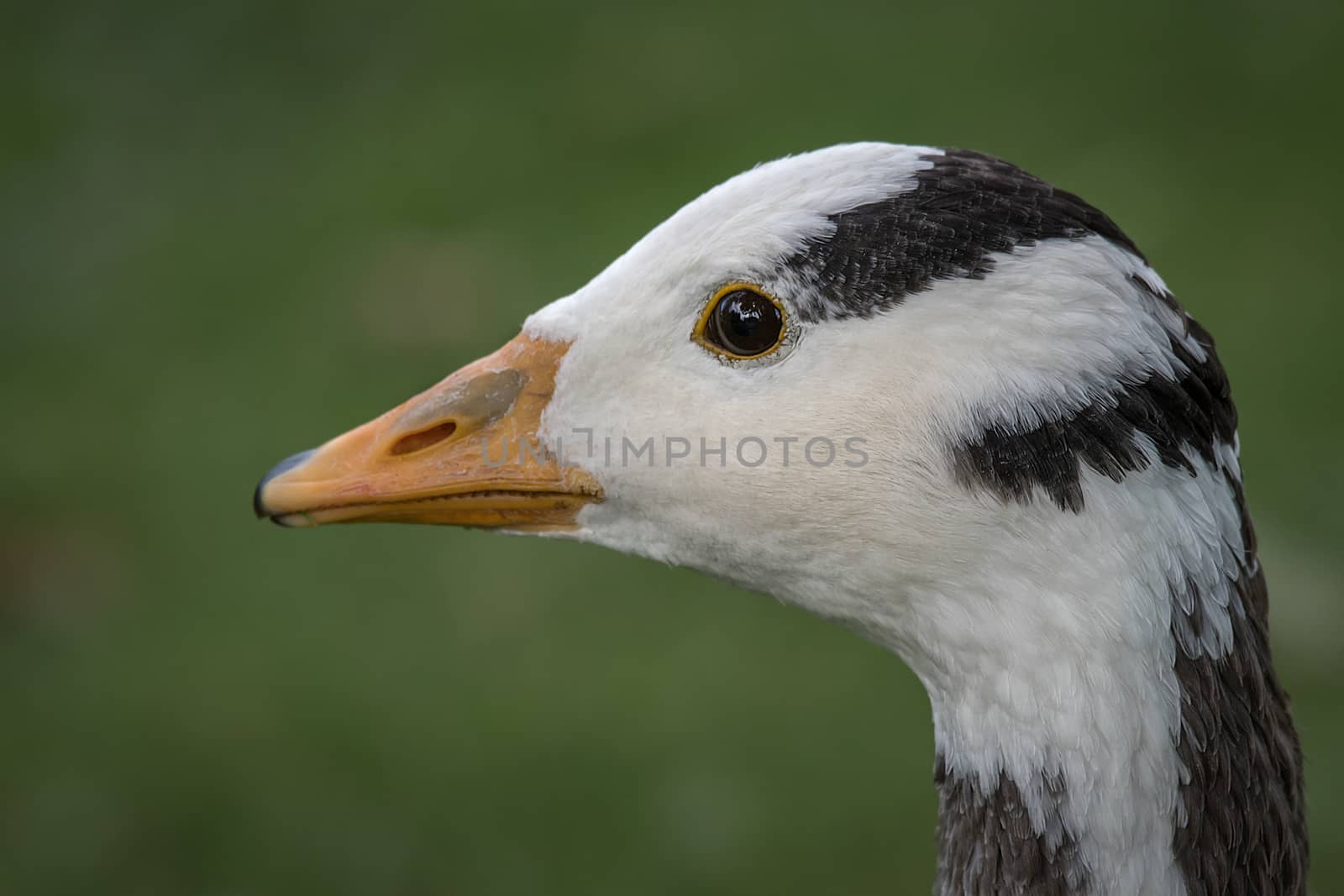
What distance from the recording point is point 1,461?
548 centimetres

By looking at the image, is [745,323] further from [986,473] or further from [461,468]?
[461,468]

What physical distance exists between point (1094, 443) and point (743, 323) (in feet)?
1.82

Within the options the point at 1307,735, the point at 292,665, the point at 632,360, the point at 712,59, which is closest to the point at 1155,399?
the point at 632,360

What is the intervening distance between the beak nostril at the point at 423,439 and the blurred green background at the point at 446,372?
2.25 meters

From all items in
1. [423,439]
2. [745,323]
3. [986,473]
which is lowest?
[986,473]

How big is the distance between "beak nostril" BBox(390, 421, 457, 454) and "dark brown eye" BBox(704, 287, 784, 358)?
52cm

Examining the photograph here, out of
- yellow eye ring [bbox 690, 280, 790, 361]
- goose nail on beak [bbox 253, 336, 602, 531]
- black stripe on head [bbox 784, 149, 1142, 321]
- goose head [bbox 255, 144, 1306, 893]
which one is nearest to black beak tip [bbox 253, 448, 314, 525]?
goose nail on beak [bbox 253, 336, 602, 531]

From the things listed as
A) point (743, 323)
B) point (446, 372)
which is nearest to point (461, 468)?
point (743, 323)

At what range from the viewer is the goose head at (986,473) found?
1.82 meters

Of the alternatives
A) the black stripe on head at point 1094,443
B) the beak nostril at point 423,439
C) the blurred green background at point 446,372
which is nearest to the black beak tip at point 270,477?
the beak nostril at point 423,439

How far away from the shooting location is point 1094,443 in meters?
1.81

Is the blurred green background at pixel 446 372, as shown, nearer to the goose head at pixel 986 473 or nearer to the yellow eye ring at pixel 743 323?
the goose head at pixel 986 473

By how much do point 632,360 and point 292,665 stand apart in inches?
125

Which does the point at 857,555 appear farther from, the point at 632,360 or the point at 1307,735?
the point at 1307,735
